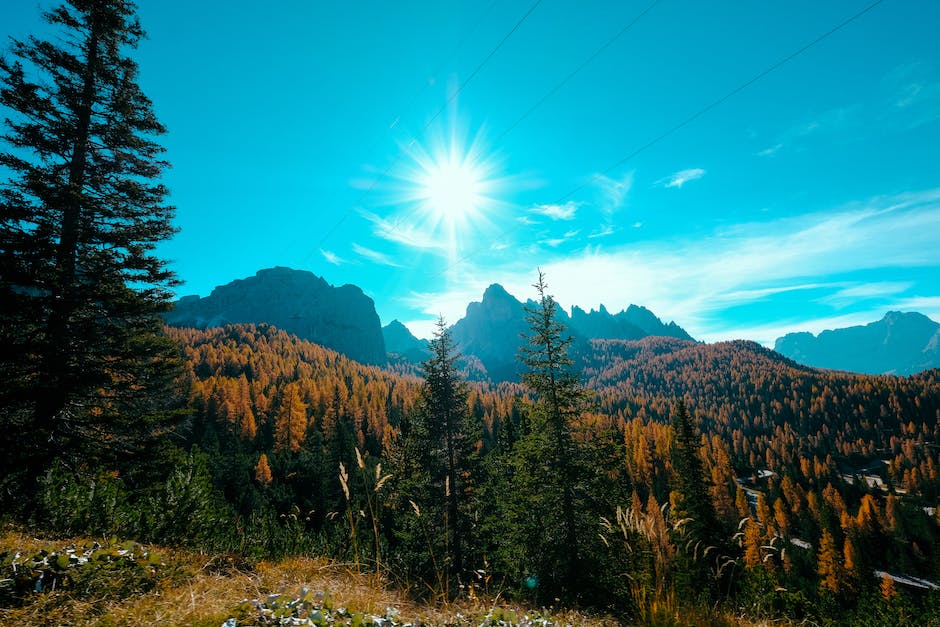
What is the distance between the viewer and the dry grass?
350cm

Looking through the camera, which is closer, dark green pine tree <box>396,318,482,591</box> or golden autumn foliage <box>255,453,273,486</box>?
dark green pine tree <box>396,318,482,591</box>

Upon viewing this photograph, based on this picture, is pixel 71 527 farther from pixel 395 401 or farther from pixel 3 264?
pixel 395 401

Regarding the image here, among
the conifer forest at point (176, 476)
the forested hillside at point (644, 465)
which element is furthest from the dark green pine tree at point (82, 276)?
the forested hillside at point (644, 465)

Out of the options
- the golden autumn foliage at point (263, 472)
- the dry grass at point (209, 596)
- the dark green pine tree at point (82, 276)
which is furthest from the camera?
the golden autumn foliage at point (263, 472)

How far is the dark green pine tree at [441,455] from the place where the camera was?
19.2 m

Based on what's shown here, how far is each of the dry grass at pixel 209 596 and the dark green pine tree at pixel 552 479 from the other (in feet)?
28.4

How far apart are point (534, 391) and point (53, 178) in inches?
697

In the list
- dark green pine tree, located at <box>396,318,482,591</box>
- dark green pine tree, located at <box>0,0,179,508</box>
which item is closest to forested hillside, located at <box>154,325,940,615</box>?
dark green pine tree, located at <box>396,318,482,591</box>

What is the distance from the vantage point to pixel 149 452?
472 inches

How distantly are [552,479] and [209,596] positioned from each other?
1323cm

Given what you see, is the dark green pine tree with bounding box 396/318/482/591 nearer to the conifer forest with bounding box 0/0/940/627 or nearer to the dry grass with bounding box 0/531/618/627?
the conifer forest with bounding box 0/0/940/627

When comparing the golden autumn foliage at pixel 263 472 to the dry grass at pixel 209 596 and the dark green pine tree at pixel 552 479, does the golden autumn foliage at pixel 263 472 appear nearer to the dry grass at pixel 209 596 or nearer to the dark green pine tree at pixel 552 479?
the dark green pine tree at pixel 552 479

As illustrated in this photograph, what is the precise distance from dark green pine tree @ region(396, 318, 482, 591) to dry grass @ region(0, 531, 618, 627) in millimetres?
13340

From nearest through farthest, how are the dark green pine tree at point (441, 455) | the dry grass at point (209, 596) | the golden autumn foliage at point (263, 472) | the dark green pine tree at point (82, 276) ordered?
the dry grass at point (209, 596)
the dark green pine tree at point (82, 276)
the dark green pine tree at point (441, 455)
the golden autumn foliage at point (263, 472)
